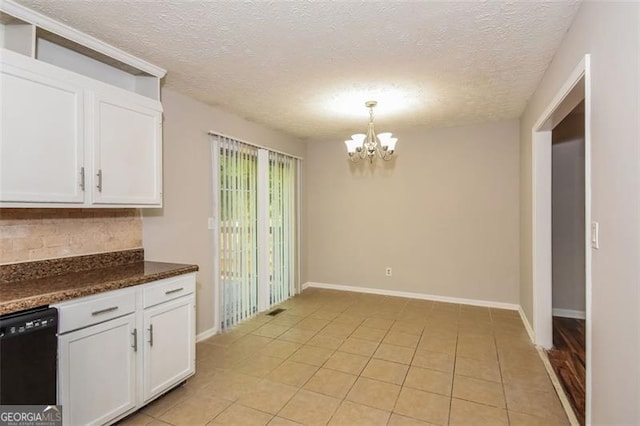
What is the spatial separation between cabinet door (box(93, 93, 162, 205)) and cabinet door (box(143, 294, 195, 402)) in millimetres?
838

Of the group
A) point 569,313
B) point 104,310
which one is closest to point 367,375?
point 104,310

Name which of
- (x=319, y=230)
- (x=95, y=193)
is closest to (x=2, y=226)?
(x=95, y=193)

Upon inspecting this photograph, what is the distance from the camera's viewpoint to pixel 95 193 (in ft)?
7.11

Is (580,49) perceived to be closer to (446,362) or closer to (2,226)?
(446,362)

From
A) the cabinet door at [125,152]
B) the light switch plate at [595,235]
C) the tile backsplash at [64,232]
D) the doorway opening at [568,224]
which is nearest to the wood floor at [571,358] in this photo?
the doorway opening at [568,224]

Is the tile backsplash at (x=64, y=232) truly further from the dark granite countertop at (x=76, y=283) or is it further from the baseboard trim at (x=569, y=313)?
the baseboard trim at (x=569, y=313)

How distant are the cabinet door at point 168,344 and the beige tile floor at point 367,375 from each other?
Answer: 153 millimetres

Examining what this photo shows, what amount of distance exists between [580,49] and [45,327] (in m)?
3.20

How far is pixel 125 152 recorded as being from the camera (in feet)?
7.74

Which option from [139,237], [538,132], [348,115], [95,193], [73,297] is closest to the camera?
[73,297]

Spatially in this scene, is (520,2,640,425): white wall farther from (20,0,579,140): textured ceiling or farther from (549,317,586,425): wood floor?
(549,317,586,425): wood floor

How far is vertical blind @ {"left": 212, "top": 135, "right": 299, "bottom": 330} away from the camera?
12.1ft

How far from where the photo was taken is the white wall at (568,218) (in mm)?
3863

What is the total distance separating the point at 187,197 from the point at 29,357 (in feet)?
6.33
